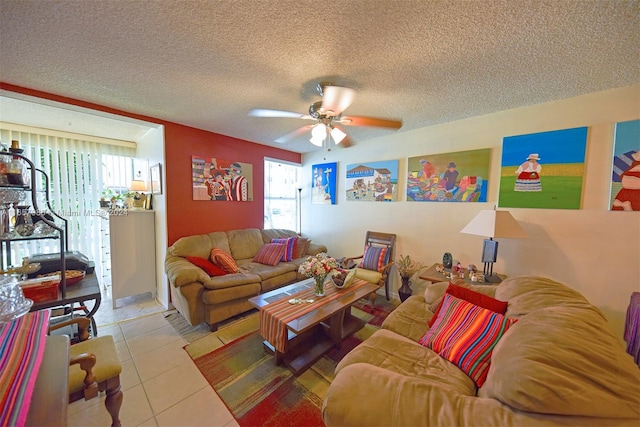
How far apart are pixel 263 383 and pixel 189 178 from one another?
2.72m

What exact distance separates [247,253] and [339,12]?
126 inches

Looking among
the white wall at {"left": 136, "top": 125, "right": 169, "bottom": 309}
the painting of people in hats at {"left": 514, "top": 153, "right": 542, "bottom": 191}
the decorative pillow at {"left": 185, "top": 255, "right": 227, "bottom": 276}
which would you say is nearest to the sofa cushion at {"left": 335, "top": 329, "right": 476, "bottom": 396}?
the decorative pillow at {"left": 185, "top": 255, "right": 227, "bottom": 276}

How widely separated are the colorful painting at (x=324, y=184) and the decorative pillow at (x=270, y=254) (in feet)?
4.08

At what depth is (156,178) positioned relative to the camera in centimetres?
310

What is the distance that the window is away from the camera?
175 inches

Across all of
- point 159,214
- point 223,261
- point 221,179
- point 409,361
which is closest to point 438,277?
point 409,361

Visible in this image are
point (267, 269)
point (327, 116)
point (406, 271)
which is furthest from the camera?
point (267, 269)

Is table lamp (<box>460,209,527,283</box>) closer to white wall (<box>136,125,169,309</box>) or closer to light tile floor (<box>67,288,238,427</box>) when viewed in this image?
light tile floor (<box>67,288,238,427</box>)

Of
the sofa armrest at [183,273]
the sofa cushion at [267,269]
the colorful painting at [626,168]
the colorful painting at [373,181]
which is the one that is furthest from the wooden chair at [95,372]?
the colorful painting at [626,168]

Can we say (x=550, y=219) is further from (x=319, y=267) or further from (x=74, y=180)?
(x=74, y=180)

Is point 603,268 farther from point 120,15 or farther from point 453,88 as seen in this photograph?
point 120,15

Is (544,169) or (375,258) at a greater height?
(544,169)

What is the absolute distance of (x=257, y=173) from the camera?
13.1 feet

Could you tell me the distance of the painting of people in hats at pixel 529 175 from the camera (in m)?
2.30
